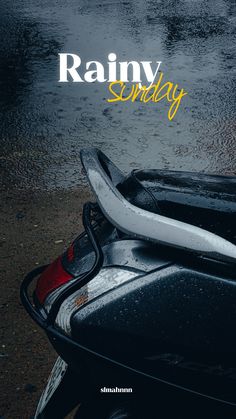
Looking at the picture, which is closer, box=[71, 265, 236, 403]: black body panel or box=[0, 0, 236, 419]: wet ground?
box=[71, 265, 236, 403]: black body panel

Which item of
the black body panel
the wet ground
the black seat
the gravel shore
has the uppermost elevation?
the black seat

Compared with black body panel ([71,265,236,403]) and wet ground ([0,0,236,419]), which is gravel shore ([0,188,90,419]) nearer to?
wet ground ([0,0,236,419])

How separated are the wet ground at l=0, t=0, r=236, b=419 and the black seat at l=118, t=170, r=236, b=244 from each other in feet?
4.33

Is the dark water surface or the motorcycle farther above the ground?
the motorcycle

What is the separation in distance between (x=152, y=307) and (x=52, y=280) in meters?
0.41

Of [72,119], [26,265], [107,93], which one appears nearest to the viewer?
[26,265]

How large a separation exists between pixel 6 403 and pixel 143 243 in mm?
1352

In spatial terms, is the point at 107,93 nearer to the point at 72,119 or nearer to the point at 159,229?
the point at 72,119

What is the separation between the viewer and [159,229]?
75.4 inches

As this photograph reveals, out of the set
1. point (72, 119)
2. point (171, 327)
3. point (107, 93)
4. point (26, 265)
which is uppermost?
point (171, 327)

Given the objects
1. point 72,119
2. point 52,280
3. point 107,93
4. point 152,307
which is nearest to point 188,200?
point 152,307

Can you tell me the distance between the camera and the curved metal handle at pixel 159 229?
74.1 inches

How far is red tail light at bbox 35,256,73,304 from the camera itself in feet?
7.07

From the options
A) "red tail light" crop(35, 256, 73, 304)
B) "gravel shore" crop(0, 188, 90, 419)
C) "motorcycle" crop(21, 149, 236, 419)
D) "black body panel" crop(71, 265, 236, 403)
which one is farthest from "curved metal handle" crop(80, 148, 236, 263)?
"gravel shore" crop(0, 188, 90, 419)
